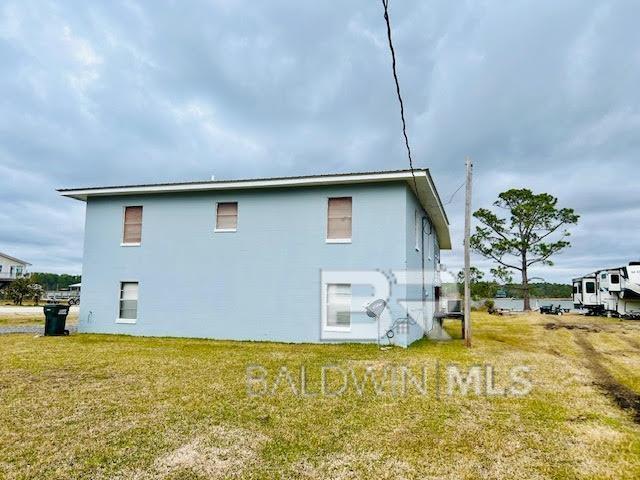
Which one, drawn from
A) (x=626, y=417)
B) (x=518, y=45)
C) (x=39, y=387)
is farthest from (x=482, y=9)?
(x=39, y=387)

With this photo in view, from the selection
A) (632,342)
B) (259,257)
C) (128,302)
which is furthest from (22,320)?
(632,342)

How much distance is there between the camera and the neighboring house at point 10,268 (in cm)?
5669

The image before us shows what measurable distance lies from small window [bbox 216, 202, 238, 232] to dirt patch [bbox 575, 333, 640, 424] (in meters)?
11.0

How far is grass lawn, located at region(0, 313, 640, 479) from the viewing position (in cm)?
415

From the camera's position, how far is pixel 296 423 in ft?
17.8

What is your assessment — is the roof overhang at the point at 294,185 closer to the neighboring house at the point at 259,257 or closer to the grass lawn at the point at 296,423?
the neighboring house at the point at 259,257

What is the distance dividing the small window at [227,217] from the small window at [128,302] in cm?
402

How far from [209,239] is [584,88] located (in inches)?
594

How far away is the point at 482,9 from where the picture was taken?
708cm

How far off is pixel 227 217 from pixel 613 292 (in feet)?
87.5

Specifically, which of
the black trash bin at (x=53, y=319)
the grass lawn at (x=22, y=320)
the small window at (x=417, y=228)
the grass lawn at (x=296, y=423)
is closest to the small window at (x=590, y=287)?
the small window at (x=417, y=228)

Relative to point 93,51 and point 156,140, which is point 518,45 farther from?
point 156,140

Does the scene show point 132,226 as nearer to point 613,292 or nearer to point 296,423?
point 296,423

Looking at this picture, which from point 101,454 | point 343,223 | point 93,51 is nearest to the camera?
point 101,454
